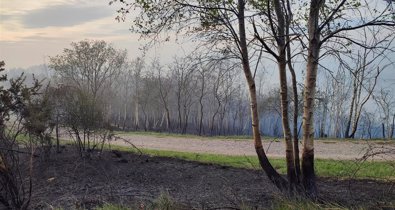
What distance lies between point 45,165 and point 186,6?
6.13 meters

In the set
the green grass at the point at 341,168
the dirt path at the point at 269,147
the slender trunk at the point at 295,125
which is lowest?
the green grass at the point at 341,168

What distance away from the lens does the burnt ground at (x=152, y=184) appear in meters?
8.38

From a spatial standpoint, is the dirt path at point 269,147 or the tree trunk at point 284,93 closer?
the tree trunk at point 284,93

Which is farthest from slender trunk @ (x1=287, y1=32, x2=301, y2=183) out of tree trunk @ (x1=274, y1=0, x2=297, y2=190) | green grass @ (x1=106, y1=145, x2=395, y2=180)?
green grass @ (x1=106, y1=145, x2=395, y2=180)

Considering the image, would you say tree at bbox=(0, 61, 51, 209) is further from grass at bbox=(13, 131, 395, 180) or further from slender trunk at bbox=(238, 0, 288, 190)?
grass at bbox=(13, 131, 395, 180)

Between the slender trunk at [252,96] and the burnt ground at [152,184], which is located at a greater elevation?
the slender trunk at [252,96]

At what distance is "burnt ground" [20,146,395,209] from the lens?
8375 millimetres

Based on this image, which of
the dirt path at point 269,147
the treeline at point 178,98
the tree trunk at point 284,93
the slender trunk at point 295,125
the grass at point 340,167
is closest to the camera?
the tree trunk at point 284,93

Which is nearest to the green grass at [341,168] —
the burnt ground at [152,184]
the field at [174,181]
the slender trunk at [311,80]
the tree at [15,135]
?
the field at [174,181]

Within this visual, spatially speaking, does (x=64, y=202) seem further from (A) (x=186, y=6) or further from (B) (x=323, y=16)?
(B) (x=323, y=16)

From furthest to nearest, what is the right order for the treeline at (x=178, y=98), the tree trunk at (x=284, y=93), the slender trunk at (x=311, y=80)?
the treeline at (x=178, y=98) → the tree trunk at (x=284, y=93) → the slender trunk at (x=311, y=80)

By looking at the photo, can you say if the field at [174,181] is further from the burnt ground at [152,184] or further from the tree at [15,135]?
the tree at [15,135]

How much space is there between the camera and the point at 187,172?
12.4 metres

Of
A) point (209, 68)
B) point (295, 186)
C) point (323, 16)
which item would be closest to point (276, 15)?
point (323, 16)
